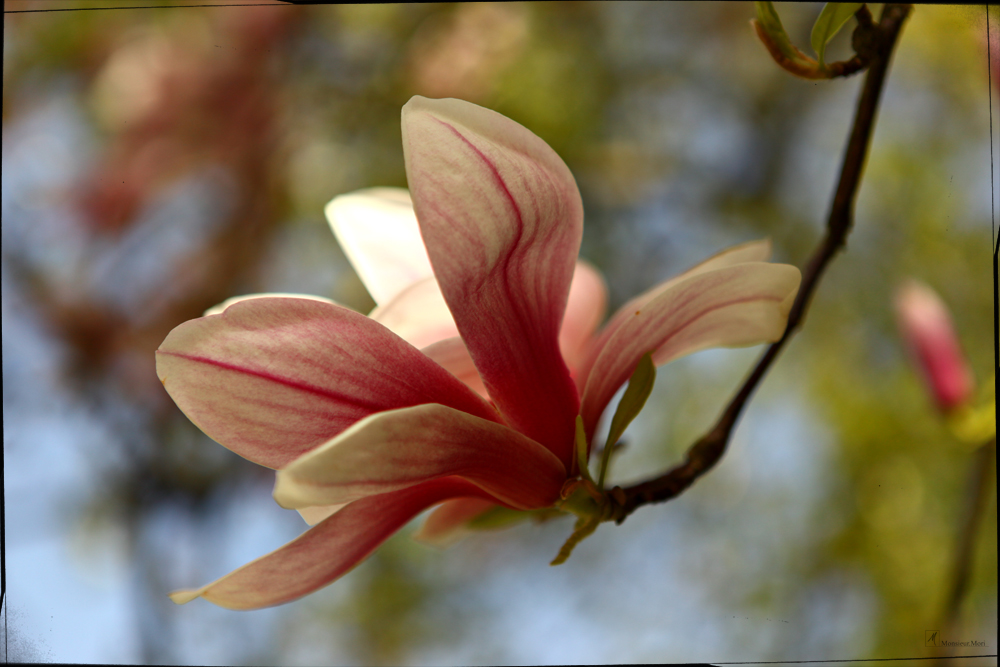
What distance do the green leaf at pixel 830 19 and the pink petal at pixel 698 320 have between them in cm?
10

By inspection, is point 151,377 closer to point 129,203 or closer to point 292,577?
point 129,203

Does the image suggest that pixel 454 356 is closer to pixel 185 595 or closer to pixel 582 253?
pixel 185 595

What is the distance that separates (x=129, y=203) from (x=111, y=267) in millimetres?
126

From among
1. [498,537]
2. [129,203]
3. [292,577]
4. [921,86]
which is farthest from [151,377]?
[921,86]

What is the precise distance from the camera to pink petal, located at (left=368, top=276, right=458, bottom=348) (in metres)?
0.26

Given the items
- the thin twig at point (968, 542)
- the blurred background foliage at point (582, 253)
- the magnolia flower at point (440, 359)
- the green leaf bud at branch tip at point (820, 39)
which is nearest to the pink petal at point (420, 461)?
the magnolia flower at point (440, 359)

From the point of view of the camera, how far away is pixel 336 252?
134 cm

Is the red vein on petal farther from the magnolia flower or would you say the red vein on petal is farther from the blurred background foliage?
the blurred background foliage

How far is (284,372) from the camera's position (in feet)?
0.67

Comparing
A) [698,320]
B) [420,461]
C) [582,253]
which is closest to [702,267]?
[698,320]

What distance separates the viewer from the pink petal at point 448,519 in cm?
29

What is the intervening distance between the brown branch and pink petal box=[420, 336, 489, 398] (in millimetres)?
75

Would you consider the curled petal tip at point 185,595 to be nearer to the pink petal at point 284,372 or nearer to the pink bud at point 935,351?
the pink petal at point 284,372

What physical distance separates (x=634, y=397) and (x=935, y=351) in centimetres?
49
